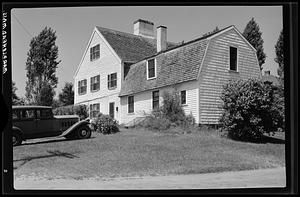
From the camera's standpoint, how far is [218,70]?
7270mm

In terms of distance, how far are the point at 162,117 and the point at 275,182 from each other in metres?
2.27

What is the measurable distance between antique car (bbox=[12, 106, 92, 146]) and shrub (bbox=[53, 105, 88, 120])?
0.27 ft

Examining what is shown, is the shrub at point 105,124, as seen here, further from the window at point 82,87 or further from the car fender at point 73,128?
the window at point 82,87

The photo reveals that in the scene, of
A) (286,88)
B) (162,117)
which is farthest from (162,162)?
(286,88)

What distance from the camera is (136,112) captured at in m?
7.09

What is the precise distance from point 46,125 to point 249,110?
458cm

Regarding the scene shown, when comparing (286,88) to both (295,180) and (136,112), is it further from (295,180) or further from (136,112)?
(136,112)

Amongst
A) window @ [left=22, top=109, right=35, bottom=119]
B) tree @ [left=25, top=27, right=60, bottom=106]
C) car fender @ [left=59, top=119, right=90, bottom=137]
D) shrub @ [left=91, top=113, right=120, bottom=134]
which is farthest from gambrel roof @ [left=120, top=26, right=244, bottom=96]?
window @ [left=22, top=109, right=35, bottom=119]

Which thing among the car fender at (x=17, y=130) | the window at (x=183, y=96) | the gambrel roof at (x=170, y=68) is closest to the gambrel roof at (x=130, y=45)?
the gambrel roof at (x=170, y=68)

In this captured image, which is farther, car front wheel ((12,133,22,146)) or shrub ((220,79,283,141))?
shrub ((220,79,283,141))

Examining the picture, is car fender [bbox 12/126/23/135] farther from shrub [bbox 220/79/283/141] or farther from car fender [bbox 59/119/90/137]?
shrub [bbox 220/79/283/141]

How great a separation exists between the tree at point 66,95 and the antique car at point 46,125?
26 centimetres

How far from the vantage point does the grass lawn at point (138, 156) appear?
6.18 m

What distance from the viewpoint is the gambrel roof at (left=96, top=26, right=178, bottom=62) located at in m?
6.87
